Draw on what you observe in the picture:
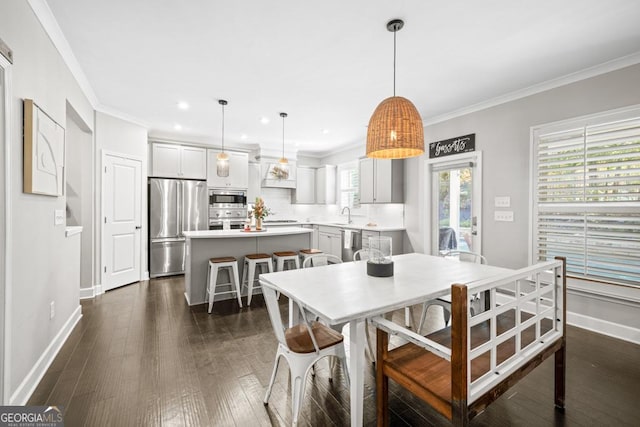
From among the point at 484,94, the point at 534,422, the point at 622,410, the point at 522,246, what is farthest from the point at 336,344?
the point at 484,94

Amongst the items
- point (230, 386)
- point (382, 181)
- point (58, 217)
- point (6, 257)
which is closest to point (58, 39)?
point (58, 217)

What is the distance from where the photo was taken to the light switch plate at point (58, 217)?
2498 mm

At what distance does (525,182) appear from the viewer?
11.2ft

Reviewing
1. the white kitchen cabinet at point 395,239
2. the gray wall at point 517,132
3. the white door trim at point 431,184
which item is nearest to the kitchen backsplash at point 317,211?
the white kitchen cabinet at point 395,239

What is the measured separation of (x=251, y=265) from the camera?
150 inches

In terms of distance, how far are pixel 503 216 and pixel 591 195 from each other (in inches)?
34.1

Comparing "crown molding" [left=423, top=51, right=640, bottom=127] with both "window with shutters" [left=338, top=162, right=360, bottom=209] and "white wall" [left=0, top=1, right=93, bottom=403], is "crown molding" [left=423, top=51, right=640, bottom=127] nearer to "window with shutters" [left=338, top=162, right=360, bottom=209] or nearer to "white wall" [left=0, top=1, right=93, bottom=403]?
"window with shutters" [left=338, top=162, right=360, bottom=209]

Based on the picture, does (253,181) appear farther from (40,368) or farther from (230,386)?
(230,386)

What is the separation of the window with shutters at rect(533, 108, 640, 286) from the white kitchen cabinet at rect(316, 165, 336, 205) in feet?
14.0

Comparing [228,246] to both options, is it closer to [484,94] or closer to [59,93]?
[59,93]

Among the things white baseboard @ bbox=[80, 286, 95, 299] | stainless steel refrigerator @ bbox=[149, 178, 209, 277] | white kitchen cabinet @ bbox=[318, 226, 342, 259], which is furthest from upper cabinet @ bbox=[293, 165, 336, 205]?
white baseboard @ bbox=[80, 286, 95, 299]

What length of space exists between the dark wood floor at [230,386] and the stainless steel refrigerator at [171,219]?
6.98ft

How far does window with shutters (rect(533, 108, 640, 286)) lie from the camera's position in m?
2.70

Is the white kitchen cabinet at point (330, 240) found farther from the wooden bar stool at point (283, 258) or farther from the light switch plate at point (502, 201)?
the light switch plate at point (502, 201)
